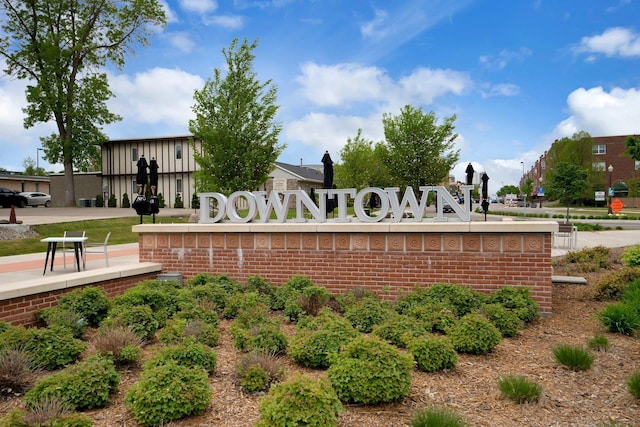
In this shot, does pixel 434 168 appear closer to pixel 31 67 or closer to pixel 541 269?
pixel 541 269

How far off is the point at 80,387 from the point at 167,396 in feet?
2.76

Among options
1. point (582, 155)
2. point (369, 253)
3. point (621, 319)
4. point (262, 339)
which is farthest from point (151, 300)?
point (582, 155)

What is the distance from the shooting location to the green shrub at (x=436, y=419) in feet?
11.2

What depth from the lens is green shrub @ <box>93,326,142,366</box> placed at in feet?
15.8

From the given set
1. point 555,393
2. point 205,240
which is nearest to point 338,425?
point 555,393

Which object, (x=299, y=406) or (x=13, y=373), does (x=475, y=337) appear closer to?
(x=299, y=406)

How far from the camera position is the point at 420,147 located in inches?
1261

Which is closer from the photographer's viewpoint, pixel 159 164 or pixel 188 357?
pixel 188 357

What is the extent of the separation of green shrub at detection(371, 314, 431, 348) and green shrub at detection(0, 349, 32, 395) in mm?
3578

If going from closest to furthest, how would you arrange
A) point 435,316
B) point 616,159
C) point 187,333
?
point 187,333
point 435,316
point 616,159

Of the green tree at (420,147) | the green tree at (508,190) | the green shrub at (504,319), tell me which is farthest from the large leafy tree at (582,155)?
the green tree at (508,190)

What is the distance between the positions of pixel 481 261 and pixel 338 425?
4.75 m

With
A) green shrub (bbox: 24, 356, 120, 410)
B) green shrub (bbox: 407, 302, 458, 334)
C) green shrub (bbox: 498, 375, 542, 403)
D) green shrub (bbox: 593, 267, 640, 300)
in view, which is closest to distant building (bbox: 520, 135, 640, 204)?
green shrub (bbox: 593, 267, 640, 300)

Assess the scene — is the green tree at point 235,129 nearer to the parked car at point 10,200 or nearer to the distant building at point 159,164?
the distant building at point 159,164
